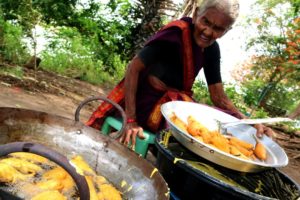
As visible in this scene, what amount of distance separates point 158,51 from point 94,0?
23.9ft

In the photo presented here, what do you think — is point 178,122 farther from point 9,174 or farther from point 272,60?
point 272,60

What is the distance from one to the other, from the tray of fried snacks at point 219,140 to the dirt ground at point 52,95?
243 centimetres

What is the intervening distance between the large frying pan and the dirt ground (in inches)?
91.7

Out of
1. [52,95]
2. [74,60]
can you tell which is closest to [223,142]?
[52,95]

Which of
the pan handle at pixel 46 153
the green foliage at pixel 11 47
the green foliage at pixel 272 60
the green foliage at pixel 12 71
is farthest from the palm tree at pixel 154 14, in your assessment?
the pan handle at pixel 46 153

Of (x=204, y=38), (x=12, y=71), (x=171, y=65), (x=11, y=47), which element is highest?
(x=204, y=38)

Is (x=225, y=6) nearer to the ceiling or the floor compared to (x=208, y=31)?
nearer to the ceiling

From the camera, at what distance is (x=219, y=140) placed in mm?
1750

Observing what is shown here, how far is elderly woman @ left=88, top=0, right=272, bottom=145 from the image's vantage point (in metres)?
2.05

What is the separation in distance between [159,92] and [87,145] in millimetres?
932

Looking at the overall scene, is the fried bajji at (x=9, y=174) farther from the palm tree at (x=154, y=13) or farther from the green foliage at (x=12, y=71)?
the palm tree at (x=154, y=13)

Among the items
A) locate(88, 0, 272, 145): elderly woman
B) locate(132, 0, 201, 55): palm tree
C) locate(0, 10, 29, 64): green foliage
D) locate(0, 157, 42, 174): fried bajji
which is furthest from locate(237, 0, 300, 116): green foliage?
locate(0, 157, 42, 174): fried bajji

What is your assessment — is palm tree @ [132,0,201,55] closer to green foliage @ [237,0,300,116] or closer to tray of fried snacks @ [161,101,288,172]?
green foliage @ [237,0,300,116]

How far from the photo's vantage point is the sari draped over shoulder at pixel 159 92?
7.41 ft
